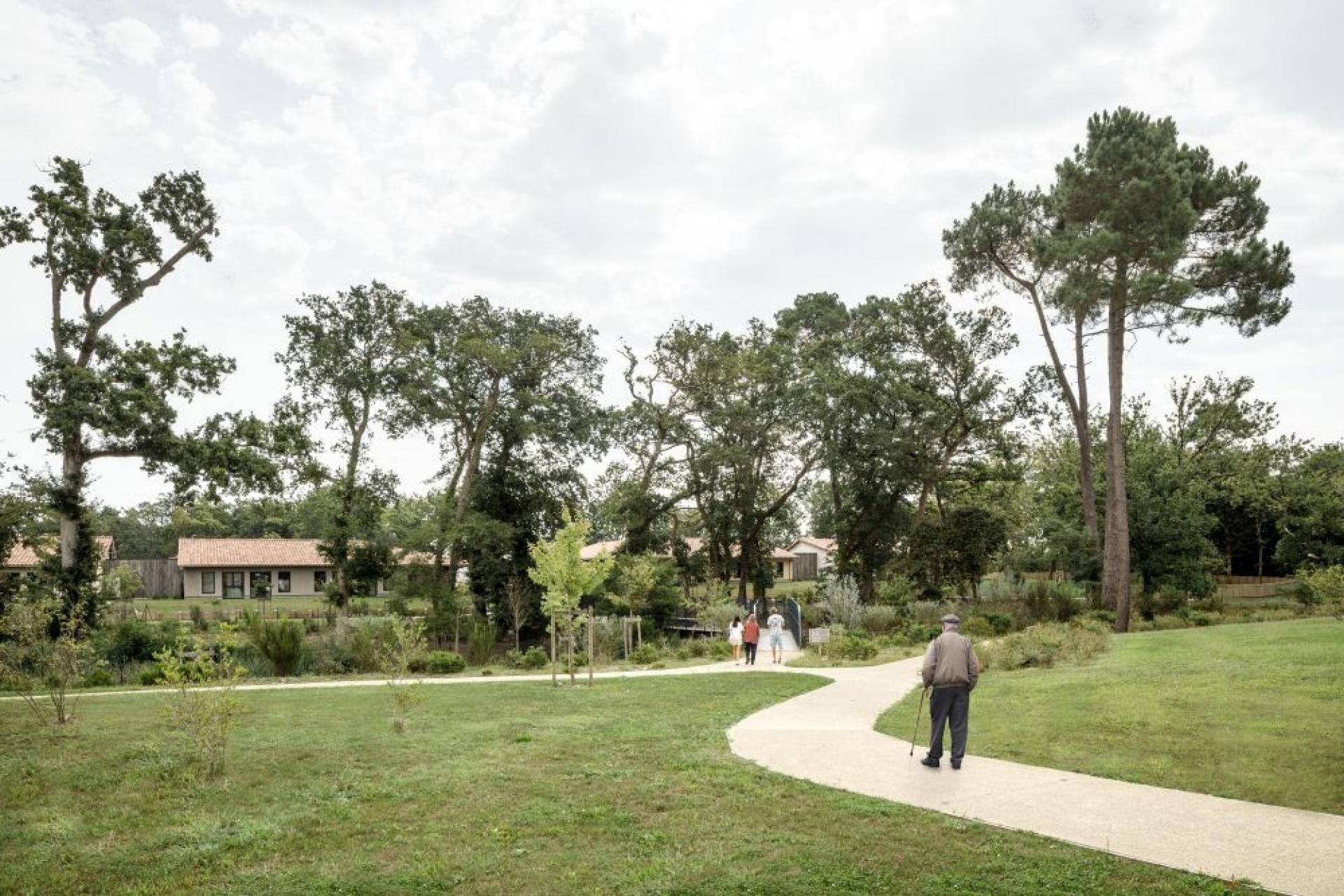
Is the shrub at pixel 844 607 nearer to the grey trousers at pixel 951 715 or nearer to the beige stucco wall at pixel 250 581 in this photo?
the grey trousers at pixel 951 715

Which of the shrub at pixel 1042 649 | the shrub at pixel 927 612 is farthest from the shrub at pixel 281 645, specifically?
the shrub at pixel 927 612

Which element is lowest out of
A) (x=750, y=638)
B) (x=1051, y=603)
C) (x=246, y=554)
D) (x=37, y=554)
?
(x=1051, y=603)

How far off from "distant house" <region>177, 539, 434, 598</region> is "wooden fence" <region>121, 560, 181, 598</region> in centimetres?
76

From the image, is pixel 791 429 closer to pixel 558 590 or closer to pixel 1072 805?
pixel 558 590

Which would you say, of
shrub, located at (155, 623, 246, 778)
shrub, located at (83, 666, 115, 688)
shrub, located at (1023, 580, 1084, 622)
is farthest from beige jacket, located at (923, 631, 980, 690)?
shrub, located at (1023, 580, 1084, 622)

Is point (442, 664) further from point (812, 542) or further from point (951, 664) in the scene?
point (812, 542)

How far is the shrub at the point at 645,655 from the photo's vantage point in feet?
71.8

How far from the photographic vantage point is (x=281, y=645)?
2052cm

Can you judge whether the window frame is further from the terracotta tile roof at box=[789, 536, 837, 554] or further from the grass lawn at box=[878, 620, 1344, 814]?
the grass lawn at box=[878, 620, 1344, 814]

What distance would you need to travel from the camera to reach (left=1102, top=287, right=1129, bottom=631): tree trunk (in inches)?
976

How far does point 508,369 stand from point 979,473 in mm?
20346

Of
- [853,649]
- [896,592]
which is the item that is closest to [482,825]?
[853,649]

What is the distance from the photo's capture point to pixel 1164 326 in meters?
25.4

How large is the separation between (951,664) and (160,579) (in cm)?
5338
